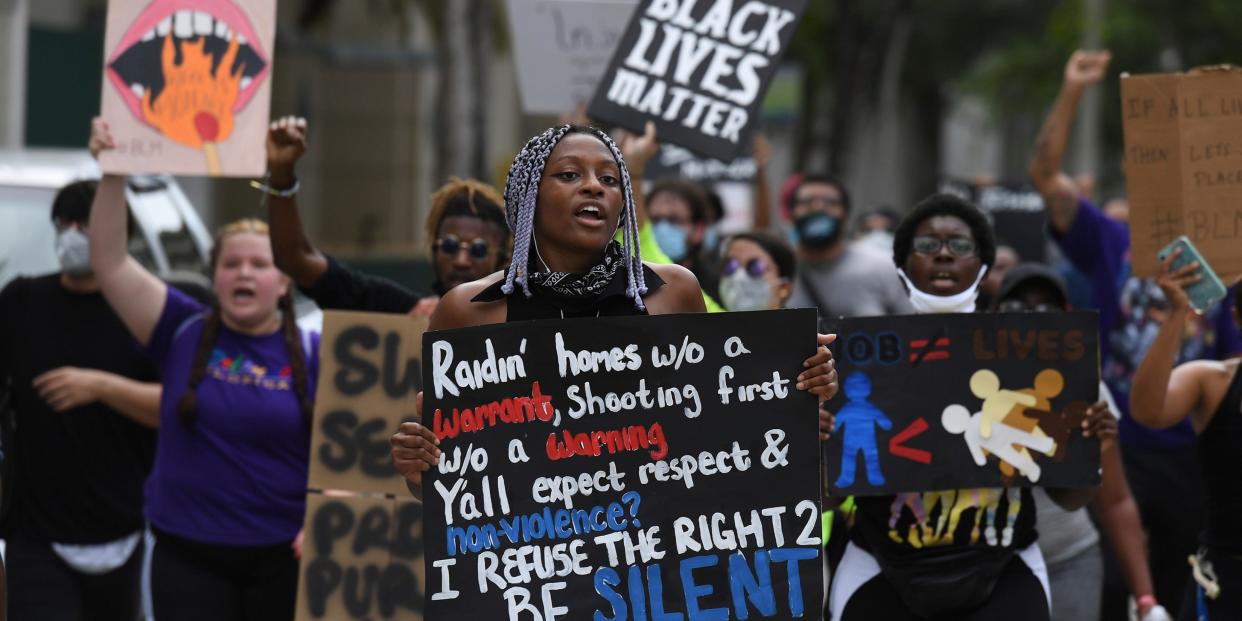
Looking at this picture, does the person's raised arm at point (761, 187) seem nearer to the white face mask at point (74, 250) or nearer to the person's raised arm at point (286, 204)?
the white face mask at point (74, 250)

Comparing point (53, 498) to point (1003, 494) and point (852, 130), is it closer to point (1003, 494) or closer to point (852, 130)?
point (1003, 494)

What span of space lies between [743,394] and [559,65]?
452 centimetres

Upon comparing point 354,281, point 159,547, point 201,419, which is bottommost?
point 159,547

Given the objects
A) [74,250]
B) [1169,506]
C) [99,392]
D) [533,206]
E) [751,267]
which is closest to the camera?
[533,206]

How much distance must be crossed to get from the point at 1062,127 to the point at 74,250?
3.53 metres

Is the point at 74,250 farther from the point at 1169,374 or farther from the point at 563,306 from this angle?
the point at 1169,374

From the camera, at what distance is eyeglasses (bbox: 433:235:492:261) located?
5.96 meters

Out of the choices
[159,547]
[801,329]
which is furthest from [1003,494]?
[159,547]

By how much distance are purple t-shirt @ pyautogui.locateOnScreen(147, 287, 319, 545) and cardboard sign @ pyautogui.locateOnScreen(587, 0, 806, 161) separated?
1.78 m

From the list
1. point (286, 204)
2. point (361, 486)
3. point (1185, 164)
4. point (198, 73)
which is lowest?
point (361, 486)

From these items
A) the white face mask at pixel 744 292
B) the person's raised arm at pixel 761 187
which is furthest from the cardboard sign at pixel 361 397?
the person's raised arm at pixel 761 187

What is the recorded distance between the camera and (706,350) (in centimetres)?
439

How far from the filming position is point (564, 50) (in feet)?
28.4

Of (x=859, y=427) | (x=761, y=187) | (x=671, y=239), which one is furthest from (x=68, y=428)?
(x=761, y=187)
